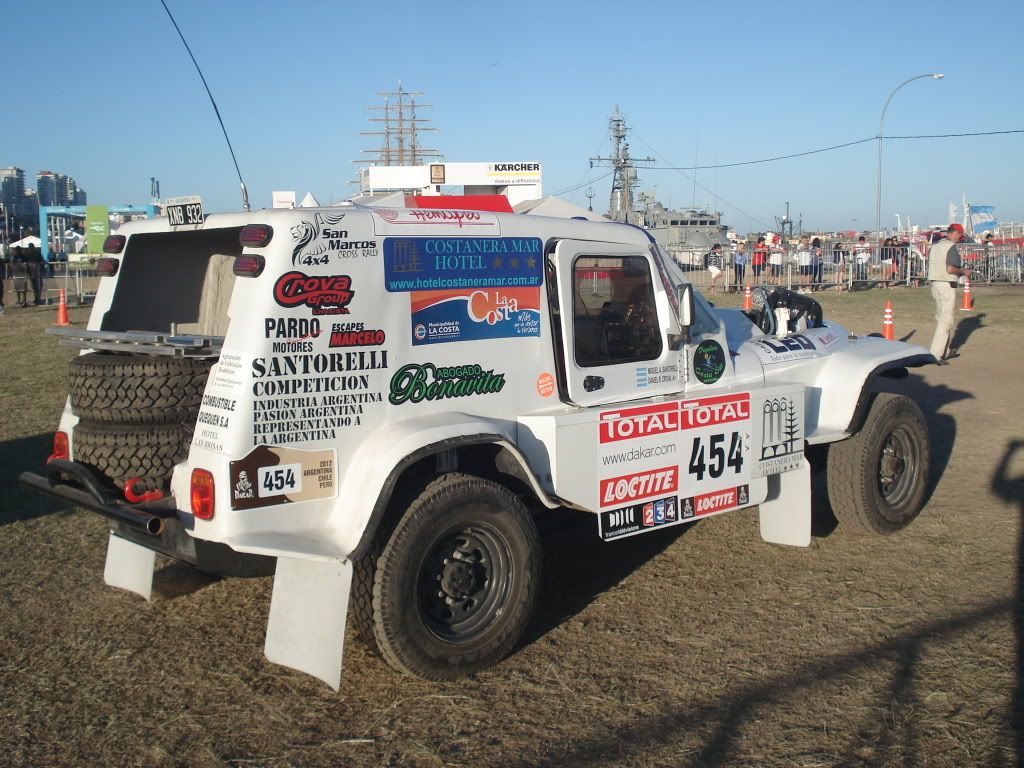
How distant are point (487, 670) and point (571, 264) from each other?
6.77 feet

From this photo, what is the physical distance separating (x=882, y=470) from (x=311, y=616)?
427 centimetres

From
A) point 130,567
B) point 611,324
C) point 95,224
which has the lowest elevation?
point 130,567

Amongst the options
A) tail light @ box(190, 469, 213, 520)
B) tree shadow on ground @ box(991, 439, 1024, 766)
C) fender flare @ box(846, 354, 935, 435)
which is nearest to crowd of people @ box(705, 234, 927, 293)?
tree shadow on ground @ box(991, 439, 1024, 766)

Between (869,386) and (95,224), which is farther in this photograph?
(95,224)

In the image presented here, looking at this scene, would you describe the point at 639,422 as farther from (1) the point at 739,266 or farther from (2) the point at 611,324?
(1) the point at 739,266

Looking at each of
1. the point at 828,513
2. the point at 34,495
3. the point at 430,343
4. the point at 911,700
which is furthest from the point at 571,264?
the point at 34,495

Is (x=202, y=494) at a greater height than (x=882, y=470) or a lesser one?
greater

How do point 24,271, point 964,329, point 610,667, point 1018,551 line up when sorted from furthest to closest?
point 24,271 → point 964,329 → point 1018,551 → point 610,667

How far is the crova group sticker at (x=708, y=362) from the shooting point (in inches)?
217

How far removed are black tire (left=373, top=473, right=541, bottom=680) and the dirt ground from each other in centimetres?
20

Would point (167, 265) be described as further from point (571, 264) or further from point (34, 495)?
point (34, 495)

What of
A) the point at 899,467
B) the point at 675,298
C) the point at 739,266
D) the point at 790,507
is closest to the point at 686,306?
the point at 675,298

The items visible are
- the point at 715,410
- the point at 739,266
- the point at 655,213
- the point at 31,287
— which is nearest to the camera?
the point at 715,410

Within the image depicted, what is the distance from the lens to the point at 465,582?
4.46m
